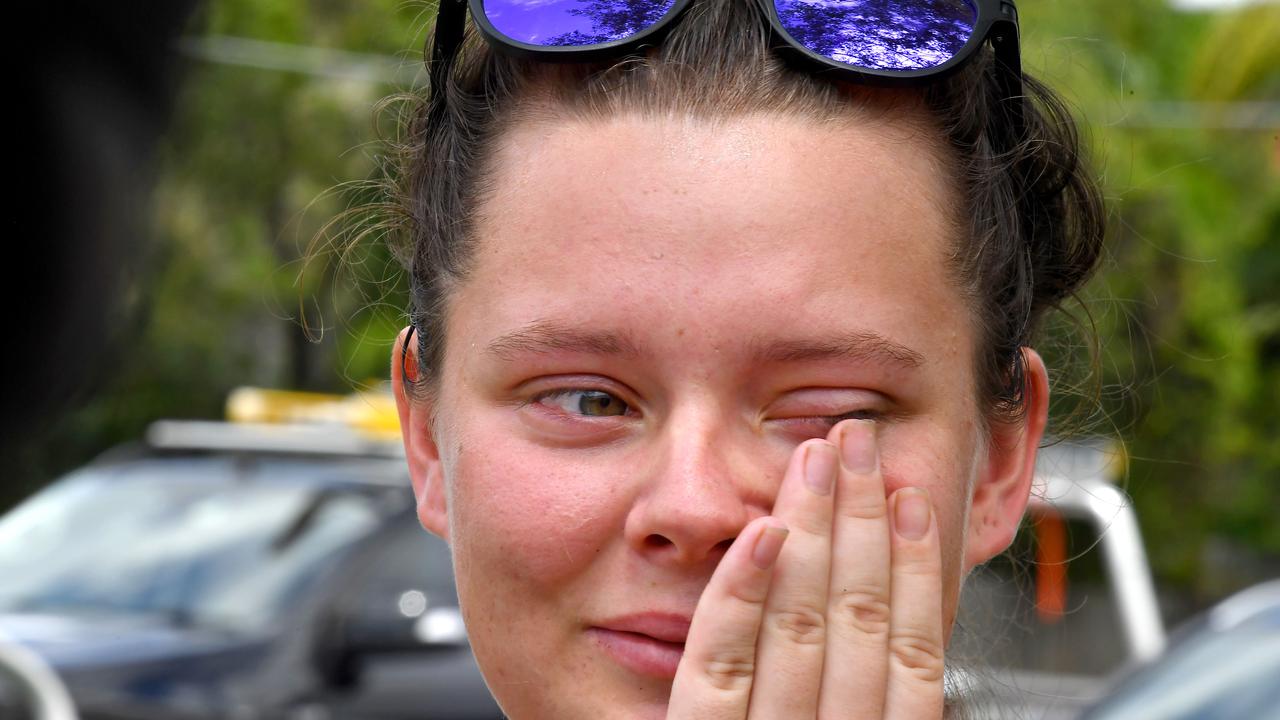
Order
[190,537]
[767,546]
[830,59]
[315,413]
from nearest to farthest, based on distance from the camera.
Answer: [767,546]
[830,59]
[190,537]
[315,413]

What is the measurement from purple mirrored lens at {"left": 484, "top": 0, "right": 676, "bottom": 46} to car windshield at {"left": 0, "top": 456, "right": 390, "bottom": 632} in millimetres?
3956

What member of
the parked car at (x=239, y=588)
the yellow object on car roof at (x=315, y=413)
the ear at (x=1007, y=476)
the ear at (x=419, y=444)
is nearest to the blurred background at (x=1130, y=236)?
the yellow object on car roof at (x=315, y=413)

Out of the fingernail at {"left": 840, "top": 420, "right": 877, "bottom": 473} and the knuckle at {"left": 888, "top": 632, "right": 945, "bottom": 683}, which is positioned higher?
the fingernail at {"left": 840, "top": 420, "right": 877, "bottom": 473}

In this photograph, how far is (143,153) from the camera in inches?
48.2

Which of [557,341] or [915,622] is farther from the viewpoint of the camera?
[557,341]

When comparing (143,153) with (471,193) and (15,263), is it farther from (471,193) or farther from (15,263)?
(471,193)

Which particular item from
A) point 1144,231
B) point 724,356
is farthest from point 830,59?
point 1144,231

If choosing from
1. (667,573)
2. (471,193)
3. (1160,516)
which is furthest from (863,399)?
(1160,516)

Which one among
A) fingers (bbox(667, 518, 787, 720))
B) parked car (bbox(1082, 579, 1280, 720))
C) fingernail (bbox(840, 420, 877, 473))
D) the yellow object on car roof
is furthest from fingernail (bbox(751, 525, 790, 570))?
the yellow object on car roof

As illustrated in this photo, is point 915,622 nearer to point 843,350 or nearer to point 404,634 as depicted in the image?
point 843,350

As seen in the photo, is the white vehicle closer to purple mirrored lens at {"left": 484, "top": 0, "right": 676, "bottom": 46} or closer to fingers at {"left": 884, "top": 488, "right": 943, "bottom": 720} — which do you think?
fingers at {"left": 884, "top": 488, "right": 943, "bottom": 720}

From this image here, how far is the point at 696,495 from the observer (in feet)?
4.74

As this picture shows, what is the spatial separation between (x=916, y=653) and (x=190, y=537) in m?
4.47

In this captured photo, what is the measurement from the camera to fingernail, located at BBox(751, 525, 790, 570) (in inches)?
54.3
